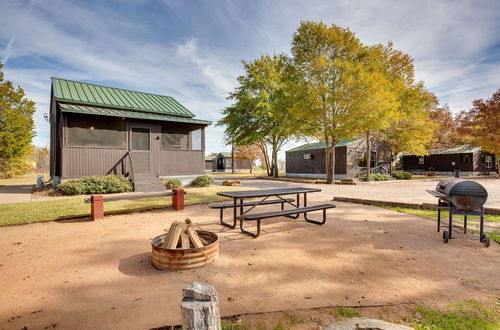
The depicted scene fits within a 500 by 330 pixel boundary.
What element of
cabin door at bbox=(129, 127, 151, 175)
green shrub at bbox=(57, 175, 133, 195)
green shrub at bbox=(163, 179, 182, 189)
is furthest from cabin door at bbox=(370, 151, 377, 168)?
green shrub at bbox=(57, 175, 133, 195)

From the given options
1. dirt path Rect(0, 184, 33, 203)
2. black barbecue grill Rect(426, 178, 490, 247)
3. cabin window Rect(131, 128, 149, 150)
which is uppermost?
cabin window Rect(131, 128, 149, 150)

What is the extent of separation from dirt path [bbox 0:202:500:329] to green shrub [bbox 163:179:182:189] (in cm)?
823

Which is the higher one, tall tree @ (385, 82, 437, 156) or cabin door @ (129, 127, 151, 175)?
tall tree @ (385, 82, 437, 156)

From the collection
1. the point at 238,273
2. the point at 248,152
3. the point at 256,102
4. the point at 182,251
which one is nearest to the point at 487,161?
the point at 256,102

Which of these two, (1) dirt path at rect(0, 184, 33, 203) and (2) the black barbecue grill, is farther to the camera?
(1) dirt path at rect(0, 184, 33, 203)

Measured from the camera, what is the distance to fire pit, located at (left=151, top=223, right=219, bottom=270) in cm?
362

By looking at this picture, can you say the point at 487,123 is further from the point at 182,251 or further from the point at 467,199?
the point at 182,251

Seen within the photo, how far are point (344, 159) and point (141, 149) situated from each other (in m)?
18.4

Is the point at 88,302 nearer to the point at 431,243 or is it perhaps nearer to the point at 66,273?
the point at 66,273

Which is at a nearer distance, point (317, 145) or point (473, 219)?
point (473, 219)

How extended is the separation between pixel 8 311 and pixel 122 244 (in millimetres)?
2229

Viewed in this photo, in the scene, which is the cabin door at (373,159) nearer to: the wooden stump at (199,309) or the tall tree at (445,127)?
the tall tree at (445,127)

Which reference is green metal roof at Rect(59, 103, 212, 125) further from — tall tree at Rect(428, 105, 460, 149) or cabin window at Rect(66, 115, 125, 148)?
tall tree at Rect(428, 105, 460, 149)

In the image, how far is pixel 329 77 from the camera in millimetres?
18609
